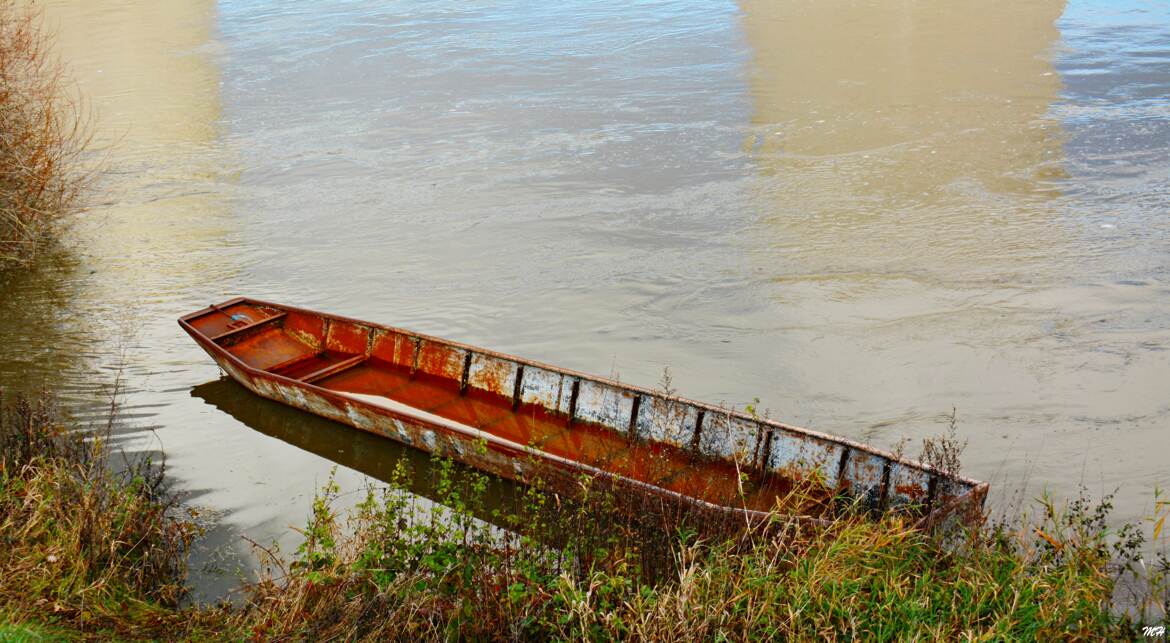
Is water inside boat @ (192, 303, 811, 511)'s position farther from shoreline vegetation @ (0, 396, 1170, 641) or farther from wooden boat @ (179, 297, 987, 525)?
shoreline vegetation @ (0, 396, 1170, 641)

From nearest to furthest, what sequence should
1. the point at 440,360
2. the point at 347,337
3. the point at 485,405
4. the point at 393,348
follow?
the point at 485,405, the point at 440,360, the point at 393,348, the point at 347,337

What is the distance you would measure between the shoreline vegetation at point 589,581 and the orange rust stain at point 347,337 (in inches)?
150

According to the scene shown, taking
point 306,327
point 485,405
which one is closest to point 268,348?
point 306,327

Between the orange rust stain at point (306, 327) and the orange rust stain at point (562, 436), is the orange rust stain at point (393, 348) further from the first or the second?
the orange rust stain at point (306, 327)

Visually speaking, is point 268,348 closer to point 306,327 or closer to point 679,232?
point 306,327

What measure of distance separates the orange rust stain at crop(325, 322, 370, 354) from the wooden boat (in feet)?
0.05

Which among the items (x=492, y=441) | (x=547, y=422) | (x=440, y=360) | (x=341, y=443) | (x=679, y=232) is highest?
(x=679, y=232)

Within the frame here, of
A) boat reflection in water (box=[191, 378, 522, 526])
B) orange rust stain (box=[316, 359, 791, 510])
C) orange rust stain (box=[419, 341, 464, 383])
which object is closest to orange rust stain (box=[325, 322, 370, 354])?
orange rust stain (box=[316, 359, 791, 510])

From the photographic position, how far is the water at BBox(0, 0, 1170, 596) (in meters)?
10.1

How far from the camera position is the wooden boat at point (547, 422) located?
300 inches

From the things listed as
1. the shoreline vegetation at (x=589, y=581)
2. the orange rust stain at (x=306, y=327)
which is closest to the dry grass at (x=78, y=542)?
the shoreline vegetation at (x=589, y=581)

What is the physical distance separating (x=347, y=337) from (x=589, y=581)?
5.74m

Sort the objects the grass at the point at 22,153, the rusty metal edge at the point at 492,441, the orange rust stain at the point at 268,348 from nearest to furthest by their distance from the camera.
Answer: the rusty metal edge at the point at 492,441
the orange rust stain at the point at 268,348
the grass at the point at 22,153

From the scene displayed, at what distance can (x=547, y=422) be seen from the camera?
9.70 metres
